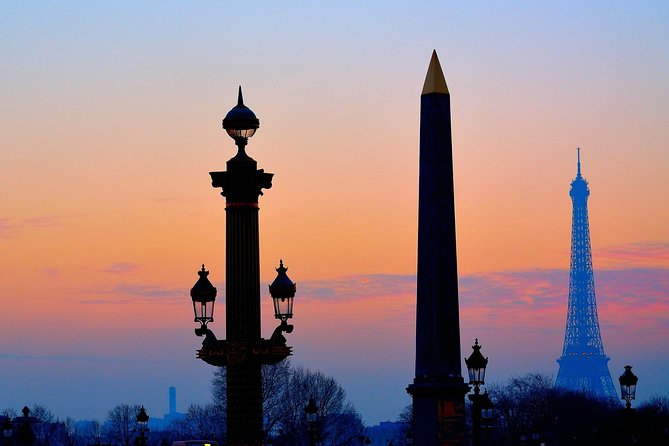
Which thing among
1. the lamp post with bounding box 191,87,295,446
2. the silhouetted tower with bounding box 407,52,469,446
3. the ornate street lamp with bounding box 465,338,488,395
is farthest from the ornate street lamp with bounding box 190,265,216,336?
the silhouetted tower with bounding box 407,52,469,446

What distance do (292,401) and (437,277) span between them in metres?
74.8

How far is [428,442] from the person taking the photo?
1702 inches

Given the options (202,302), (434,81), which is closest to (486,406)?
(434,81)

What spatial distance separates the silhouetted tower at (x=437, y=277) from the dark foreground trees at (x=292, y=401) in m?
61.1

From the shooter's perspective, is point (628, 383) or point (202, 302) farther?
point (628, 383)

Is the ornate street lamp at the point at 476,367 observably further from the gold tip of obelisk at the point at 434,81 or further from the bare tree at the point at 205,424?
the bare tree at the point at 205,424

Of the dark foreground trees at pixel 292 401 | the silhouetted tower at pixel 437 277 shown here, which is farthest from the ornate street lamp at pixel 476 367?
the dark foreground trees at pixel 292 401

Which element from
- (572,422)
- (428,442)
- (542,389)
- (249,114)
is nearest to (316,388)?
(572,422)

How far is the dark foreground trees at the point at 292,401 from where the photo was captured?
4323 inches

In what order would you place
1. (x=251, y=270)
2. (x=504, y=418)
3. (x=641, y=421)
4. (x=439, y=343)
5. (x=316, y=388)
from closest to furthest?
(x=251, y=270), (x=439, y=343), (x=641, y=421), (x=316, y=388), (x=504, y=418)

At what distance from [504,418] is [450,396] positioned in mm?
104046

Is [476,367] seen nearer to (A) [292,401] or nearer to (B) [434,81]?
(B) [434,81]

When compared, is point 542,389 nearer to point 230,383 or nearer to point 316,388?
point 316,388

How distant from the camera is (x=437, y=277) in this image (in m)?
42.3
